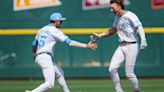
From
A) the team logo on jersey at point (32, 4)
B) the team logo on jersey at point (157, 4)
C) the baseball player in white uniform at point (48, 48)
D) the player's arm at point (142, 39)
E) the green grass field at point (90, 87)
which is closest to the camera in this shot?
the baseball player in white uniform at point (48, 48)

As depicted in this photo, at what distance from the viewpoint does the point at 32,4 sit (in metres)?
20.1

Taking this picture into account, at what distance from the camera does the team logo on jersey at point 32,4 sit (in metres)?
20.0

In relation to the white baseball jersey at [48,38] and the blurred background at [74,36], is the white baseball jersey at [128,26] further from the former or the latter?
the blurred background at [74,36]

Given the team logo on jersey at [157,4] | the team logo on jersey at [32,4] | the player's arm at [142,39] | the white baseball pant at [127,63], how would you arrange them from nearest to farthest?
the player's arm at [142,39]
the white baseball pant at [127,63]
the team logo on jersey at [32,4]
the team logo on jersey at [157,4]

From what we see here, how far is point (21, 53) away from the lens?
1989 cm

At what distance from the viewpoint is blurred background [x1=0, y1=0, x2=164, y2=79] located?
19828 millimetres

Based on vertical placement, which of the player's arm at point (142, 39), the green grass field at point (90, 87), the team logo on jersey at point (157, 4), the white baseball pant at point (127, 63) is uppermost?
the player's arm at point (142, 39)

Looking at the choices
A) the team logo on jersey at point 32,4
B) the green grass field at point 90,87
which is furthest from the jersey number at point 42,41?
the team logo on jersey at point 32,4

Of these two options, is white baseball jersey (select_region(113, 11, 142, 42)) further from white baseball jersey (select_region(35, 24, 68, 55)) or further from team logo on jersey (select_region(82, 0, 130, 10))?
team logo on jersey (select_region(82, 0, 130, 10))

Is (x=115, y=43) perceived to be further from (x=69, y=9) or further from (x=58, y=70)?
(x=58, y=70)

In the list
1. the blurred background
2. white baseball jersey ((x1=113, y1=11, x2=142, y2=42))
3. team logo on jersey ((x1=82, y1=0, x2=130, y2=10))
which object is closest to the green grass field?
the blurred background

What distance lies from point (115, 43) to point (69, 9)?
6.36 feet

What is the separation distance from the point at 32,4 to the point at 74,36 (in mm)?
1824

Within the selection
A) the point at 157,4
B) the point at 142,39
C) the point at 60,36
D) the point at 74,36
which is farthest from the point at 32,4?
the point at 142,39
